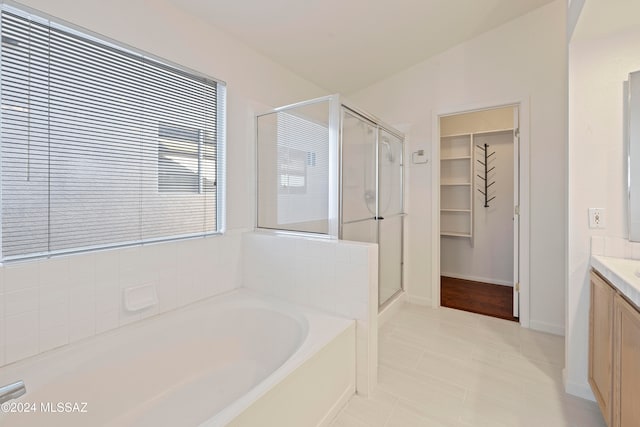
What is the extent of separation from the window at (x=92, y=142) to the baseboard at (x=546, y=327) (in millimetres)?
2950

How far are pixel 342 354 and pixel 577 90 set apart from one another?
2068mm

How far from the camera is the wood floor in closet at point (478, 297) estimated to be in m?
2.96

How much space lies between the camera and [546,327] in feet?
8.16

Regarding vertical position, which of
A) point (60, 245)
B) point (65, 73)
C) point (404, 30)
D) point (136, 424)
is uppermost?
point (404, 30)

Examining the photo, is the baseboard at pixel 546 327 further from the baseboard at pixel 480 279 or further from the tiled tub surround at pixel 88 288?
the tiled tub surround at pixel 88 288

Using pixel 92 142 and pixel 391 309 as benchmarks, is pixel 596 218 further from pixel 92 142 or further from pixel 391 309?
pixel 92 142

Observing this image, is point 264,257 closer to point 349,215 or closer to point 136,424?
point 349,215

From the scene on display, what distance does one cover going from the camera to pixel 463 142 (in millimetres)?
3939

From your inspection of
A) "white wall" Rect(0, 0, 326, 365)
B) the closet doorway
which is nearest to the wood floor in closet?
the closet doorway

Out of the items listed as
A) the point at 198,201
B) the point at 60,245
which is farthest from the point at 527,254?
the point at 60,245

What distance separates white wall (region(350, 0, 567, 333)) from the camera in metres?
2.40

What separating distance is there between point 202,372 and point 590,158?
104 inches

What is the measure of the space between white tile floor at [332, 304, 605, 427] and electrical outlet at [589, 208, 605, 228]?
1.02 metres

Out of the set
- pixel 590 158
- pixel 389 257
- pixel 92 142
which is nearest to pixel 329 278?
pixel 389 257
